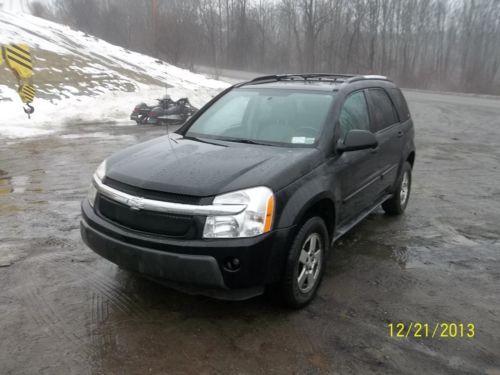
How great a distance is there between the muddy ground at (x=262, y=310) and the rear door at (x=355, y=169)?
597 mm

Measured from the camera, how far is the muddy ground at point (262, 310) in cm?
290

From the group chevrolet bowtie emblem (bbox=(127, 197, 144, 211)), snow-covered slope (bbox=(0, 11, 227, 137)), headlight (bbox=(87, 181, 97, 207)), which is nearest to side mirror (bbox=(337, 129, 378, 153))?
chevrolet bowtie emblem (bbox=(127, 197, 144, 211))

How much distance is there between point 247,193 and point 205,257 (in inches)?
20.9

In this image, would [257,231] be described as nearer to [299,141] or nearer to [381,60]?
[299,141]

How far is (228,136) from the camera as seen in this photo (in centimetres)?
421

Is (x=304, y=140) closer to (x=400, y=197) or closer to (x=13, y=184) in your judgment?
(x=400, y=197)

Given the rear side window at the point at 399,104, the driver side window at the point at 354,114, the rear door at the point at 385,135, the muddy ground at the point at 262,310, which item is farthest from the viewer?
the rear side window at the point at 399,104

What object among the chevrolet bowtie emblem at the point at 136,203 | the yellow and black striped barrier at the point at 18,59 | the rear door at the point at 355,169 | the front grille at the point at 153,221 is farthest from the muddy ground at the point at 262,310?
the yellow and black striped barrier at the point at 18,59

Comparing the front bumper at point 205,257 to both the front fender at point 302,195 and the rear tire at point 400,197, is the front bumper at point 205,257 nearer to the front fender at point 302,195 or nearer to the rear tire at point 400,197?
the front fender at point 302,195

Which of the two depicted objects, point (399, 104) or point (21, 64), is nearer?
point (399, 104)

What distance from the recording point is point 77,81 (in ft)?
76.3

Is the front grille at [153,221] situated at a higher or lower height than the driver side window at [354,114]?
lower

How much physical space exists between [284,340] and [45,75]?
24.0 meters

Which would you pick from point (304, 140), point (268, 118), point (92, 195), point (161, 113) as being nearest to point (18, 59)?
point (161, 113)
